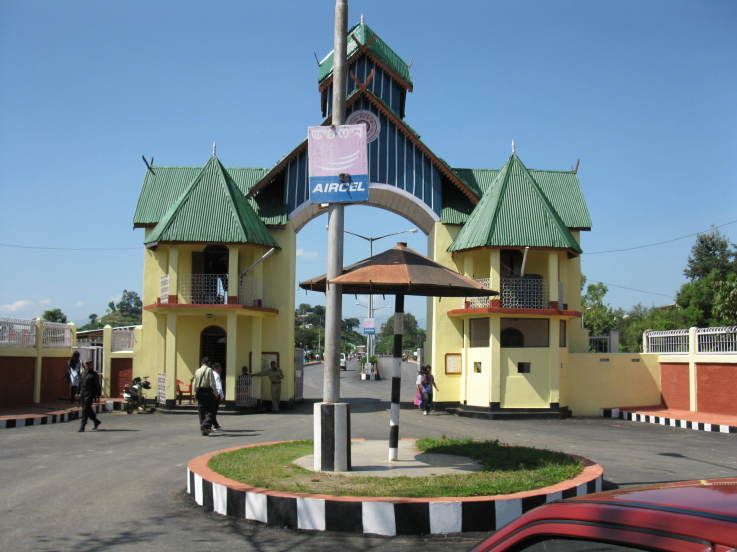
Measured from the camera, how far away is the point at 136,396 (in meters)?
23.2

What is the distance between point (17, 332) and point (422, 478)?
17.4m

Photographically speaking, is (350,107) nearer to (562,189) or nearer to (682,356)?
(562,189)

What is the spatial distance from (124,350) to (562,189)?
17228 millimetres

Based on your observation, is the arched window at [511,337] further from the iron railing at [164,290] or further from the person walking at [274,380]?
the iron railing at [164,290]

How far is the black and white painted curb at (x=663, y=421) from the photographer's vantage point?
18.6m

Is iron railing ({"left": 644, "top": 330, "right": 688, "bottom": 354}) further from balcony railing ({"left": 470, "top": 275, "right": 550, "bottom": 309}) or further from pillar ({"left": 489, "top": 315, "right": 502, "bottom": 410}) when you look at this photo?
pillar ({"left": 489, "top": 315, "right": 502, "bottom": 410})

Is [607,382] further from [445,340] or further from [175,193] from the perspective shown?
[175,193]

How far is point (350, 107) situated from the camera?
85.9ft

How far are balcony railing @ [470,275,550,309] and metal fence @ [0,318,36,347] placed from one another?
539 inches

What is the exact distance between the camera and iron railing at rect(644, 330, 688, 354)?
77.3 ft

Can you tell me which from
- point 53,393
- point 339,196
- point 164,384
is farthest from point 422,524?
point 53,393

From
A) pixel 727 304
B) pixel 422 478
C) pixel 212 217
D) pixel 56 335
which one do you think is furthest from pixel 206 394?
pixel 727 304

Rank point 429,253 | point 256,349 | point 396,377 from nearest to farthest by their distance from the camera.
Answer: point 396,377 < point 256,349 < point 429,253

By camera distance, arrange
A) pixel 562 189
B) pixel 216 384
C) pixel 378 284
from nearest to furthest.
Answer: pixel 378 284 → pixel 216 384 → pixel 562 189
